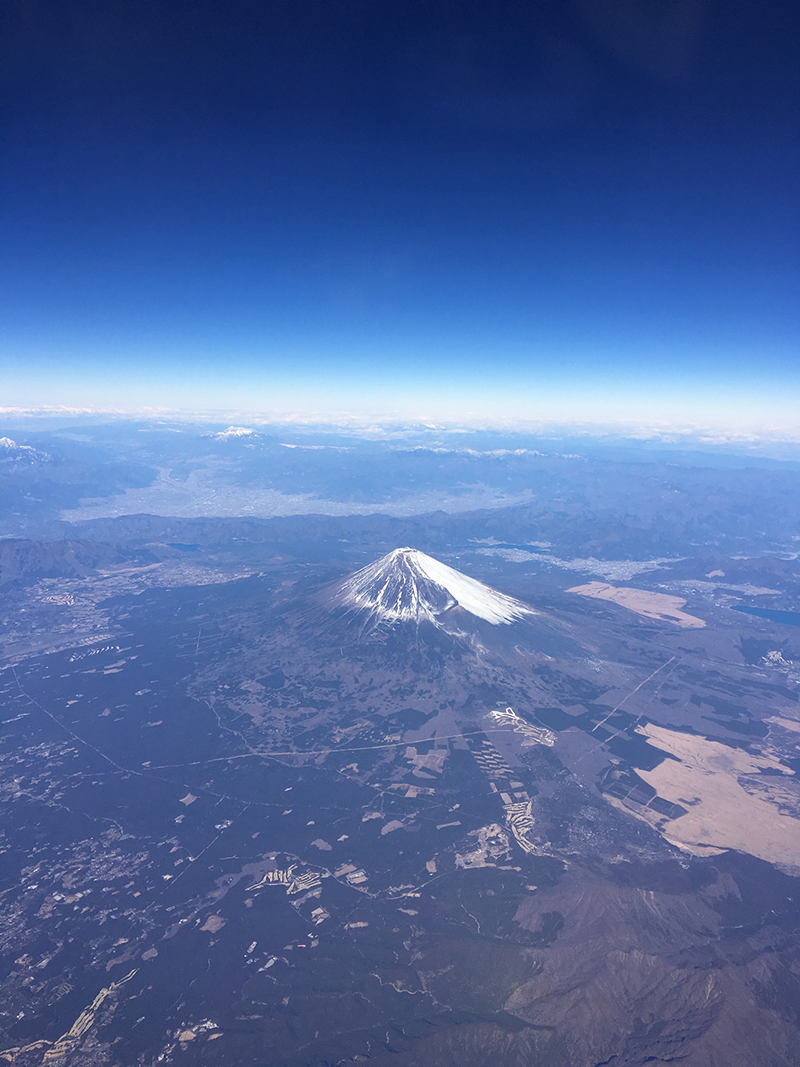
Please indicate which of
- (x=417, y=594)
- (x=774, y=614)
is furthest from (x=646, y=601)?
(x=417, y=594)

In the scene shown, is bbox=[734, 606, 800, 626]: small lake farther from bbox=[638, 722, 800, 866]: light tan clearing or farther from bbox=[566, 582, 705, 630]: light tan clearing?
bbox=[638, 722, 800, 866]: light tan clearing

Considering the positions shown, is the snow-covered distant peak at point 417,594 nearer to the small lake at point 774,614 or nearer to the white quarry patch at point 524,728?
the white quarry patch at point 524,728

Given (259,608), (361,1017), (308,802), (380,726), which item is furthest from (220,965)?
(259,608)

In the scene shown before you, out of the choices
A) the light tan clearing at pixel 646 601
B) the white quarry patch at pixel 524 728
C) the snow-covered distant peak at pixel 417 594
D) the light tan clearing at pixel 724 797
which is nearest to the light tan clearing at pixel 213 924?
the white quarry patch at pixel 524 728

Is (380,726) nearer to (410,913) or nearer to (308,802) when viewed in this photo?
(308,802)

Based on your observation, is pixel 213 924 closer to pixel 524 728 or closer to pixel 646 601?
pixel 524 728

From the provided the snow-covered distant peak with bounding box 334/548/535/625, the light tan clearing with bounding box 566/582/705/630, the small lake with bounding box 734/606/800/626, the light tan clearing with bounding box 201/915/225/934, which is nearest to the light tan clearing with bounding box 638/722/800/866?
the snow-covered distant peak with bounding box 334/548/535/625
